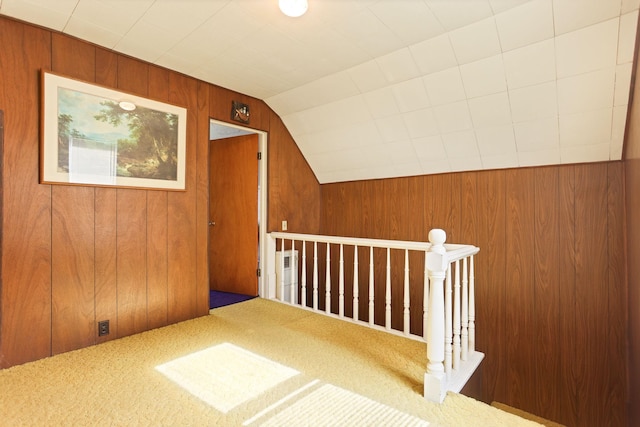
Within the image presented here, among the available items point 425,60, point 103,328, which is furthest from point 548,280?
point 103,328

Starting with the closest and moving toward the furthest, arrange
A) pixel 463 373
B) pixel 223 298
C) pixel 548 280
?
pixel 463 373 < pixel 548 280 < pixel 223 298

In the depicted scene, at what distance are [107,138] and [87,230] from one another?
0.68 m

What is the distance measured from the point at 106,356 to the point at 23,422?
26.2 inches

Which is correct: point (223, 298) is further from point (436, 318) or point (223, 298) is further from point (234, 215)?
point (436, 318)

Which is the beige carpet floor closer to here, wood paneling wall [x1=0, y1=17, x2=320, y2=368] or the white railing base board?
the white railing base board

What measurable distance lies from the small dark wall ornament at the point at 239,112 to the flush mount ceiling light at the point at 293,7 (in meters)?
1.45

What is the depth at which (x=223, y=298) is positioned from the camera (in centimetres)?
359

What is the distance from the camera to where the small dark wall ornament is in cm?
318

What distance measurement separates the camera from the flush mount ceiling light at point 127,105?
2.43 meters

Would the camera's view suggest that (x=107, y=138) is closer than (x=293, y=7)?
No

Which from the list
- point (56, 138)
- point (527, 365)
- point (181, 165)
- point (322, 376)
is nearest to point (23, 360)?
point (56, 138)

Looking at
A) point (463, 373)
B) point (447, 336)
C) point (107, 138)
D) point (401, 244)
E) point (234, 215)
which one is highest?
point (107, 138)

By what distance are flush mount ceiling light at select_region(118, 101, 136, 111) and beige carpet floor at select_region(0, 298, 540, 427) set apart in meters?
1.73

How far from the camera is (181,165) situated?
109 inches
